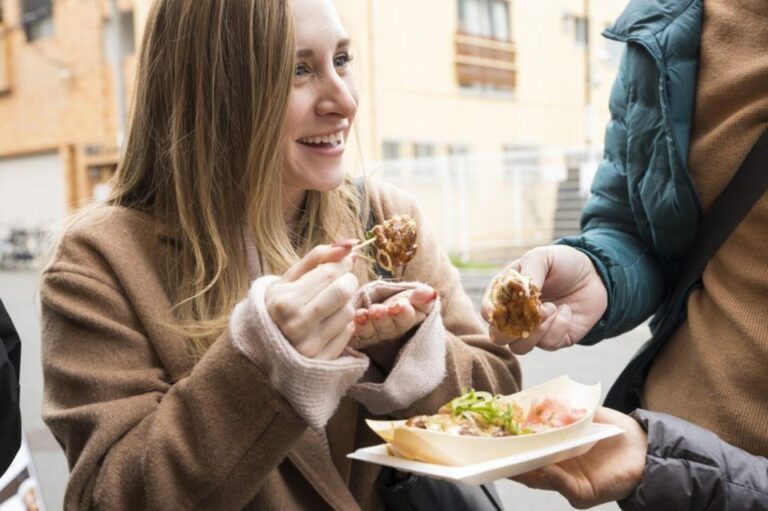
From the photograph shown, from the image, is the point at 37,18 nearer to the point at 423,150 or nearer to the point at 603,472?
the point at 423,150

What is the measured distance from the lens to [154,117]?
1.67 meters

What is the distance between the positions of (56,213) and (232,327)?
650 inches

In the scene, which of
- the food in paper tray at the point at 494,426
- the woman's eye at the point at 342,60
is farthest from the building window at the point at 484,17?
the food in paper tray at the point at 494,426

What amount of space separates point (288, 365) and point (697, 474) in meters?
0.64

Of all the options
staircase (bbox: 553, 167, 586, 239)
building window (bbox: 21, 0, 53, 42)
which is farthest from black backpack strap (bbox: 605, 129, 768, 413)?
building window (bbox: 21, 0, 53, 42)

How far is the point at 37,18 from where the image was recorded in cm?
1634

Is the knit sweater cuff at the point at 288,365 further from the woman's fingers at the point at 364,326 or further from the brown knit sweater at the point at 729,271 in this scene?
the brown knit sweater at the point at 729,271

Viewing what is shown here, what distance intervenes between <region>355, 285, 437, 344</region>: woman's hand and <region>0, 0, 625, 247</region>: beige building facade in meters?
11.8

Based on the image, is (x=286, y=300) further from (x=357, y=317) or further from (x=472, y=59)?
(x=472, y=59)

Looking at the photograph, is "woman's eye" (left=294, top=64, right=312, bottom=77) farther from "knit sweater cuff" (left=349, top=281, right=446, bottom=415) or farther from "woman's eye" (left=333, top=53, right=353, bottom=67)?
"knit sweater cuff" (left=349, top=281, right=446, bottom=415)

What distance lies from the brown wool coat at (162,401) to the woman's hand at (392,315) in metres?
0.19

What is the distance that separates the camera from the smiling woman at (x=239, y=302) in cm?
124

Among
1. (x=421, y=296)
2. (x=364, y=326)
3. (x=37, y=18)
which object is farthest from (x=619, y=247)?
(x=37, y=18)

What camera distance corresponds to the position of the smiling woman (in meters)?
1.24
